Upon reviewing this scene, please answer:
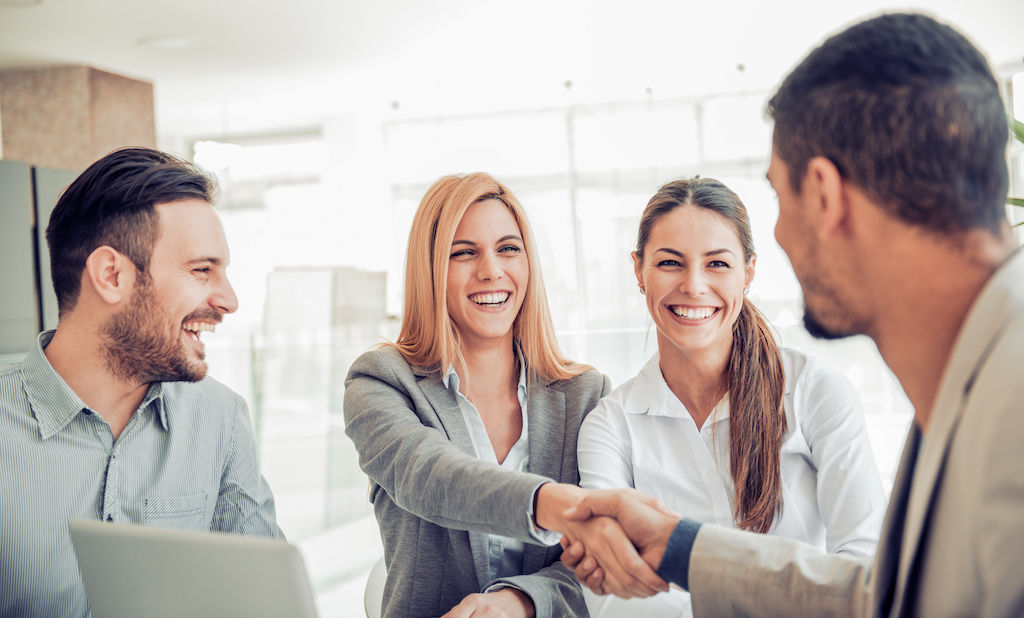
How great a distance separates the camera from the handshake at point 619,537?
136 centimetres

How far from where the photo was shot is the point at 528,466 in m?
1.72

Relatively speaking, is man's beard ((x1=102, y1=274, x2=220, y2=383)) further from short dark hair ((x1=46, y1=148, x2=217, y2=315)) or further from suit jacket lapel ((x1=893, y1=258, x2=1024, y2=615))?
suit jacket lapel ((x1=893, y1=258, x2=1024, y2=615))

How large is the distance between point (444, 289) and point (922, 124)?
106cm

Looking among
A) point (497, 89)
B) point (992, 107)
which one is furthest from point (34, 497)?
point (497, 89)

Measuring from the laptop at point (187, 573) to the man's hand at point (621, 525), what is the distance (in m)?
0.55

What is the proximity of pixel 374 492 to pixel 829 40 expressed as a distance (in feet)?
3.92

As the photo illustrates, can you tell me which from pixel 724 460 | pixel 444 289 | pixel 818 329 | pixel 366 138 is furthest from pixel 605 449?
pixel 366 138

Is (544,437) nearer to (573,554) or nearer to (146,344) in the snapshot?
(573,554)

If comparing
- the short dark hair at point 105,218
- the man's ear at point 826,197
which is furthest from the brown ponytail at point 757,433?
the short dark hair at point 105,218

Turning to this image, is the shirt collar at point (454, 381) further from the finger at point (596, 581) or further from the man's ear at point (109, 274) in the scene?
the man's ear at point (109, 274)

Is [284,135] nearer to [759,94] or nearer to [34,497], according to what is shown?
[759,94]

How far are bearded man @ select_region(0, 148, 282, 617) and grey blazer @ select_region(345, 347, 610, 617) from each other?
0.92 ft

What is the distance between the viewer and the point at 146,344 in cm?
151

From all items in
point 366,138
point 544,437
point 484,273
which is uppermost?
point 366,138
